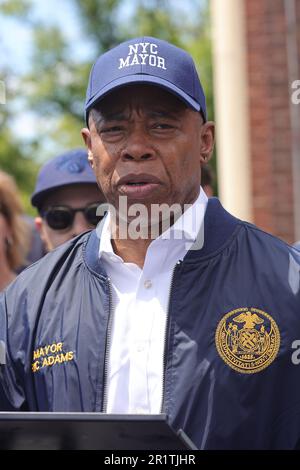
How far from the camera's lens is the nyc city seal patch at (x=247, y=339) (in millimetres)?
2771

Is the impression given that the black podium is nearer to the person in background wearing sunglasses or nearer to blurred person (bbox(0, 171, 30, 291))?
the person in background wearing sunglasses

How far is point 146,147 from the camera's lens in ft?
9.56

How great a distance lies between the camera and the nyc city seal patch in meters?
2.77

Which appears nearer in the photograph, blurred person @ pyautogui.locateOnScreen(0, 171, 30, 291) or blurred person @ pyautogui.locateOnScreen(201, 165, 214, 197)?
blurred person @ pyautogui.locateOnScreen(201, 165, 214, 197)

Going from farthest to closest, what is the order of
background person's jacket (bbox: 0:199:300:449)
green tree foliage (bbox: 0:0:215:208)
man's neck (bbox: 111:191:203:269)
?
green tree foliage (bbox: 0:0:215:208) < man's neck (bbox: 111:191:203:269) < background person's jacket (bbox: 0:199:300:449)

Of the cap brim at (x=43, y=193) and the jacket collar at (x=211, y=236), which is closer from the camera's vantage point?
the jacket collar at (x=211, y=236)

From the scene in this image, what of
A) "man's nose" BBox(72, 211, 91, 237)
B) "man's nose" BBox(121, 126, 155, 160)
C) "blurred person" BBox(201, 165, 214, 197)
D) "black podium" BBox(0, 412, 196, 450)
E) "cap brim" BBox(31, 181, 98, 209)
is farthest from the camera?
"blurred person" BBox(201, 165, 214, 197)

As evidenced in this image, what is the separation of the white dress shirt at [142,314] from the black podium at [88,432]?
1.58 ft

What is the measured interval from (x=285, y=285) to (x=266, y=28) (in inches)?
237

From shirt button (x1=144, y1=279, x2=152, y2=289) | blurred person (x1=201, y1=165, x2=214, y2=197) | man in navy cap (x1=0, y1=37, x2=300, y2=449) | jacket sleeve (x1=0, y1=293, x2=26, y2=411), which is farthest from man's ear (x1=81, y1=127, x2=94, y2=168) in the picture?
blurred person (x1=201, y1=165, x2=214, y2=197)

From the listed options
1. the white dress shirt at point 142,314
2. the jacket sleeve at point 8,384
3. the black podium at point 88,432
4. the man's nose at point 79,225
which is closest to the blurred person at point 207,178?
the man's nose at point 79,225

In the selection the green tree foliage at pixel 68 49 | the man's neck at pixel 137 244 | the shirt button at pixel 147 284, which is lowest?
the shirt button at pixel 147 284

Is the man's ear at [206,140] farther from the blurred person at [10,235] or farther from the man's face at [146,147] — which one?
the blurred person at [10,235]

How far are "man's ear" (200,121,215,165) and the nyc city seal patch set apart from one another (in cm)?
55
